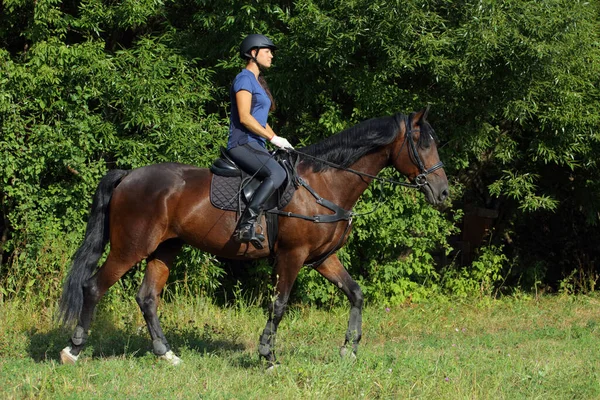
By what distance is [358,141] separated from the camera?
6.71 meters

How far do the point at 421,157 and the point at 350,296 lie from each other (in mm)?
1510

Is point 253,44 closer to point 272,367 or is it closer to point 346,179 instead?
point 346,179

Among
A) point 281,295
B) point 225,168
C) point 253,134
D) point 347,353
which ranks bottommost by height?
point 347,353

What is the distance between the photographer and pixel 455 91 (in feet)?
31.0

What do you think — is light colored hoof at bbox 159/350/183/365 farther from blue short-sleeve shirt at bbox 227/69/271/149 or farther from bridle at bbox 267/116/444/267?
blue short-sleeve shirt at bbox 227/69/271/149

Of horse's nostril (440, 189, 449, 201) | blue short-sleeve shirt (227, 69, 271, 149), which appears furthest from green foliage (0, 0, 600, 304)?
horse's nostril (440, 189, 449, 201)

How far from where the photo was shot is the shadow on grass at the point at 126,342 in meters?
7.27

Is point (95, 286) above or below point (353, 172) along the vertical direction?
below

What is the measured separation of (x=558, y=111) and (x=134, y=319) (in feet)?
20.2

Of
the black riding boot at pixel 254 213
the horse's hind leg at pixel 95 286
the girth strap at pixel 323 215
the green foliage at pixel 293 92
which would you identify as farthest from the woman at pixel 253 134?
the green foliage at pixel 293 92

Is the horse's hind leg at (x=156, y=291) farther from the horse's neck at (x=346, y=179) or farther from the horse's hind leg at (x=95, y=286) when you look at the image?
the horse's neck at (x=346, y=179)

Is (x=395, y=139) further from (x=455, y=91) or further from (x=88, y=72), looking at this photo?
(x=88, y=72)

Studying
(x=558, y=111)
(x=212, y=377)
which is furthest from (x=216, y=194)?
(x=558, y=111)

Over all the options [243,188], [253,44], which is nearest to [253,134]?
[243,188]
